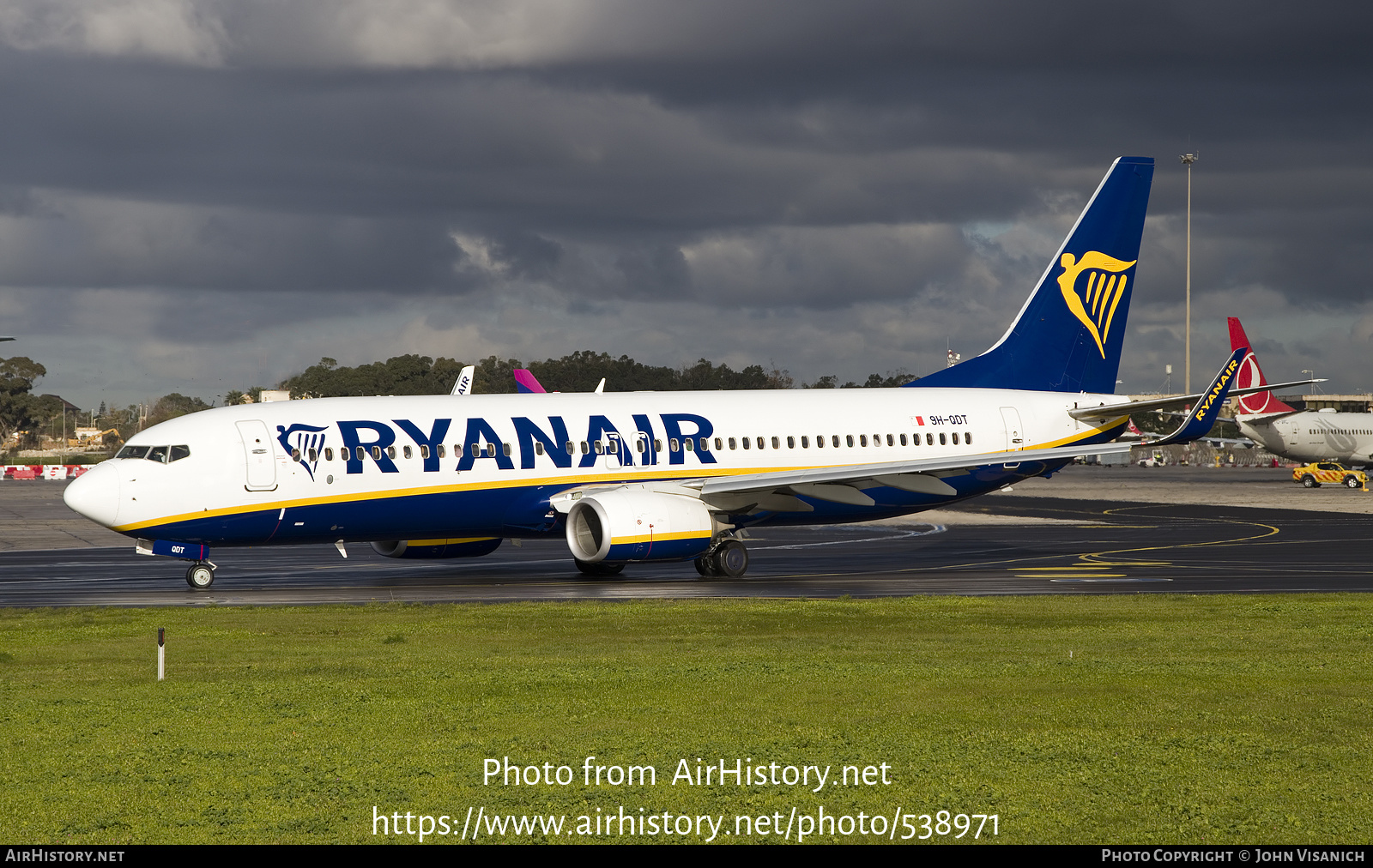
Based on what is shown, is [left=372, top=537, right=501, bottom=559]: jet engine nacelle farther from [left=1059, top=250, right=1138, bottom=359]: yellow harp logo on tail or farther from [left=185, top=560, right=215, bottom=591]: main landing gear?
[left=1059, top=250, right=1138, bottom=359]: yellow harp logo on tail

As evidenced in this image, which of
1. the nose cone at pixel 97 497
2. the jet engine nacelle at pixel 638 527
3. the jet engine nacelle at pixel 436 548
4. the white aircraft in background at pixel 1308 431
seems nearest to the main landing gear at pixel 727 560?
the jet engine nacelle at pixel 638 527

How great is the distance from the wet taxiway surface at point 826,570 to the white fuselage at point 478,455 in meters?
1.49

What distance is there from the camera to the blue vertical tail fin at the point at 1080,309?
133 ft

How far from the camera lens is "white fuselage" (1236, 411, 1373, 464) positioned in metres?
92.1

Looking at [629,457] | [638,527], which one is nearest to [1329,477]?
[629,457]

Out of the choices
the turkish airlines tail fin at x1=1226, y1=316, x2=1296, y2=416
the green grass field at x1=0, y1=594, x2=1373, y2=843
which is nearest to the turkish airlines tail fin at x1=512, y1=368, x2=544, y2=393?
the green grass field at x1=0, y1=594, x2=1373, y2=843

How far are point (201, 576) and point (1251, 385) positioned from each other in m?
86.1

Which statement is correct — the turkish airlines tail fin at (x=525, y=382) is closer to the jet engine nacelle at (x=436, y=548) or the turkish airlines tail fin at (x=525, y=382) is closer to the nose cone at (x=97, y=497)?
the jet engine nacelle at (x=436, y=548)

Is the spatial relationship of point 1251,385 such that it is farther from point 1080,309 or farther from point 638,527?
point 638,527

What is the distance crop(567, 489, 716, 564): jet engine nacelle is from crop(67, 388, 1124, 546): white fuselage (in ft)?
4.38

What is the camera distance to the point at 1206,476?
105250mm

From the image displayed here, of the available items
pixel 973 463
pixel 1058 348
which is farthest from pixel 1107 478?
pixel 973 463

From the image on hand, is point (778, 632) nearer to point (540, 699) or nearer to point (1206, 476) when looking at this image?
point (540, 699)

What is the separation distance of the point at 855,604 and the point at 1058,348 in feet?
60.5
